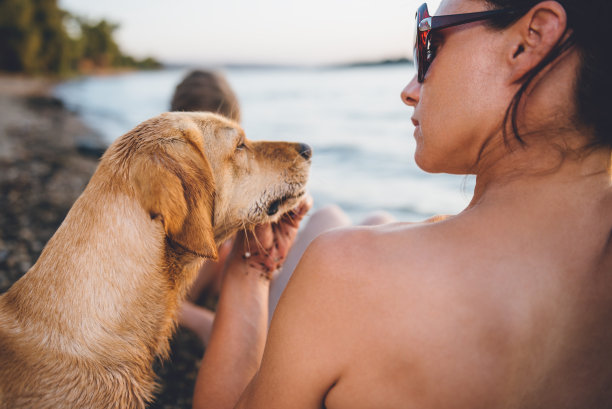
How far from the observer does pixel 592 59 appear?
46.9 inches

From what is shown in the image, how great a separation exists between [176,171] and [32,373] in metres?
1.10

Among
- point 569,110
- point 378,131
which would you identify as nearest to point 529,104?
point 569,110

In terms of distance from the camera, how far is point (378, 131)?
11898mm

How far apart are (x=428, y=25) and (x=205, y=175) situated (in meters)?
1.30

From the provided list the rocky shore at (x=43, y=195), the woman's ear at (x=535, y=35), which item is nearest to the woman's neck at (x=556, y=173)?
the woman's ear at (x=535, y=35)

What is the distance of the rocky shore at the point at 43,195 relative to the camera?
128 inches

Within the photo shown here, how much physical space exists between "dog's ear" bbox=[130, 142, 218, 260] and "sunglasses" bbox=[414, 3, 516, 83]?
122cm

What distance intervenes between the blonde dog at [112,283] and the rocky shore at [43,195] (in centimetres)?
119

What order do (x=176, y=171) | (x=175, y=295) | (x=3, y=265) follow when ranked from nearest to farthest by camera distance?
1. (x=176, y=171)
2. (x=175, y=295)
3. (x=3, y=265)

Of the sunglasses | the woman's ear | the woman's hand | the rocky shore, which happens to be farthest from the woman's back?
the rocky shore

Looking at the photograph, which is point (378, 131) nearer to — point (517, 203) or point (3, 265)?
point (3, 265)

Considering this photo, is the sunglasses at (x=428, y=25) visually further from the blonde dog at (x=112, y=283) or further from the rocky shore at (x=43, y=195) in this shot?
the rocky shore at (x=43, y=195)

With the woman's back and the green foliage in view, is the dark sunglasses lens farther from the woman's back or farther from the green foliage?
the green foliage

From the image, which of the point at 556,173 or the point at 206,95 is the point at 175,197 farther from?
the point at 206,95
